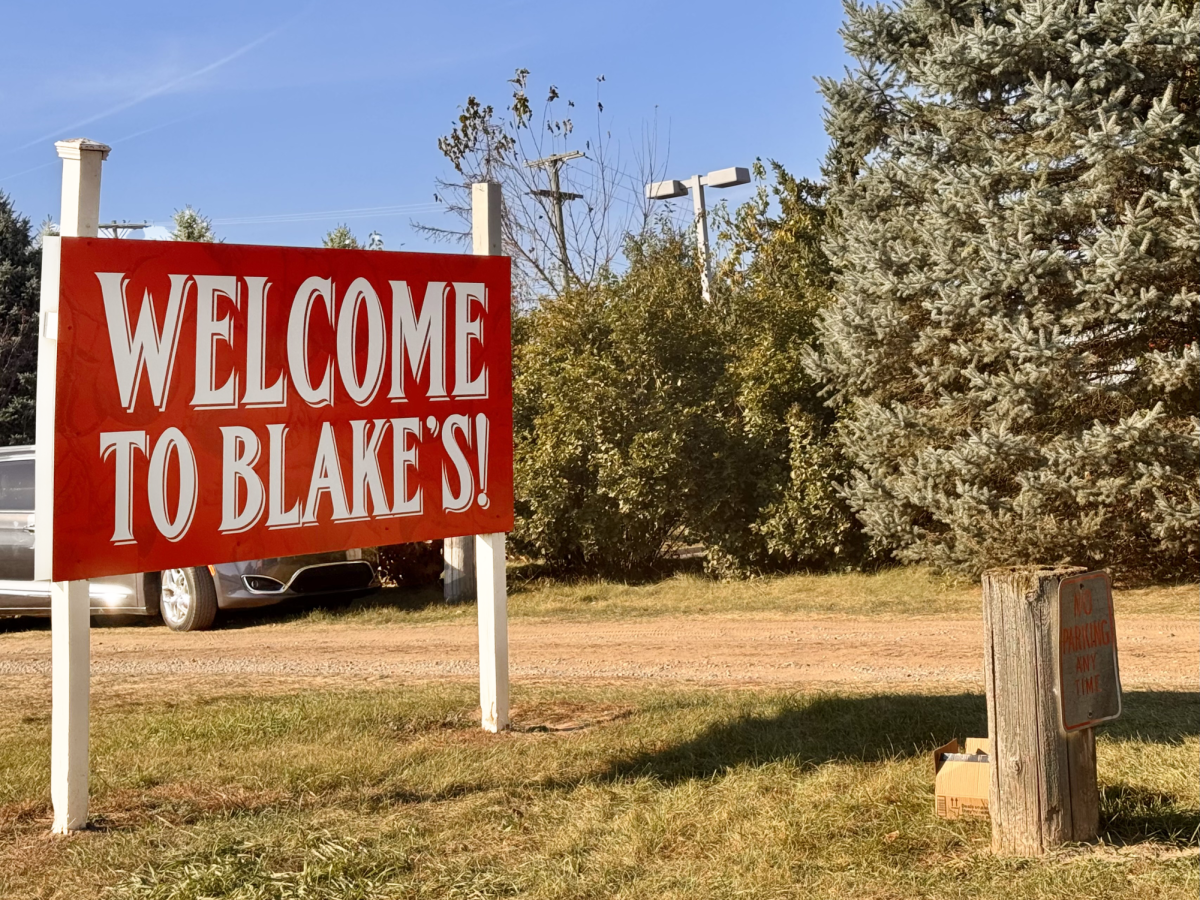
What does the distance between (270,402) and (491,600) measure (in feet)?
6.00

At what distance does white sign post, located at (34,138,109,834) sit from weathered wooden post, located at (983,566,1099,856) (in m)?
3.74

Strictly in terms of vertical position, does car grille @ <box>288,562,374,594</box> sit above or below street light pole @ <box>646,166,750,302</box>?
below

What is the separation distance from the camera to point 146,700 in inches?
315

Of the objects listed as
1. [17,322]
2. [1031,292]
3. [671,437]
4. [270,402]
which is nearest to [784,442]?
[671,437]

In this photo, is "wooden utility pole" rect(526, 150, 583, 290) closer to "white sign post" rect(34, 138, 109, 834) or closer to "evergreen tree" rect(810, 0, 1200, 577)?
"evergreen tree" rect(810, 0, 1200, 577)

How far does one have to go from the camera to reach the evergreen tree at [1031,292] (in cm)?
1158

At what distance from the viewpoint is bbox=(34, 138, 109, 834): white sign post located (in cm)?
499

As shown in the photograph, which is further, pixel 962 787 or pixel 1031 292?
pixel 1031 292

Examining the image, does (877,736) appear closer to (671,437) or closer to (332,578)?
(332,578)

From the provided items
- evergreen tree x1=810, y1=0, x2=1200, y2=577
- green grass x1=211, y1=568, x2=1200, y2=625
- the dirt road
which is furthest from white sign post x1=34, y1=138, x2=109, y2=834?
evergreen tree x1=810, y1=0, x2=1200, y2=577

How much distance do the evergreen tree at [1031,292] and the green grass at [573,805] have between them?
5.00m

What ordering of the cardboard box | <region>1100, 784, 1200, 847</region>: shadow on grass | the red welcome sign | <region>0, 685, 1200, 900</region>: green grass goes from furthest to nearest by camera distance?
the red welcome sign, the cardboard box, <region>1100, 784, 1200, 847</region>: shadow on grass, <region>0, 685, 1200, 900</region>: green grass

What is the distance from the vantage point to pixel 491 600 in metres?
6.82

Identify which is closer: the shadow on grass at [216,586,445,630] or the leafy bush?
the shadow on grass at [216,586,445,630]
